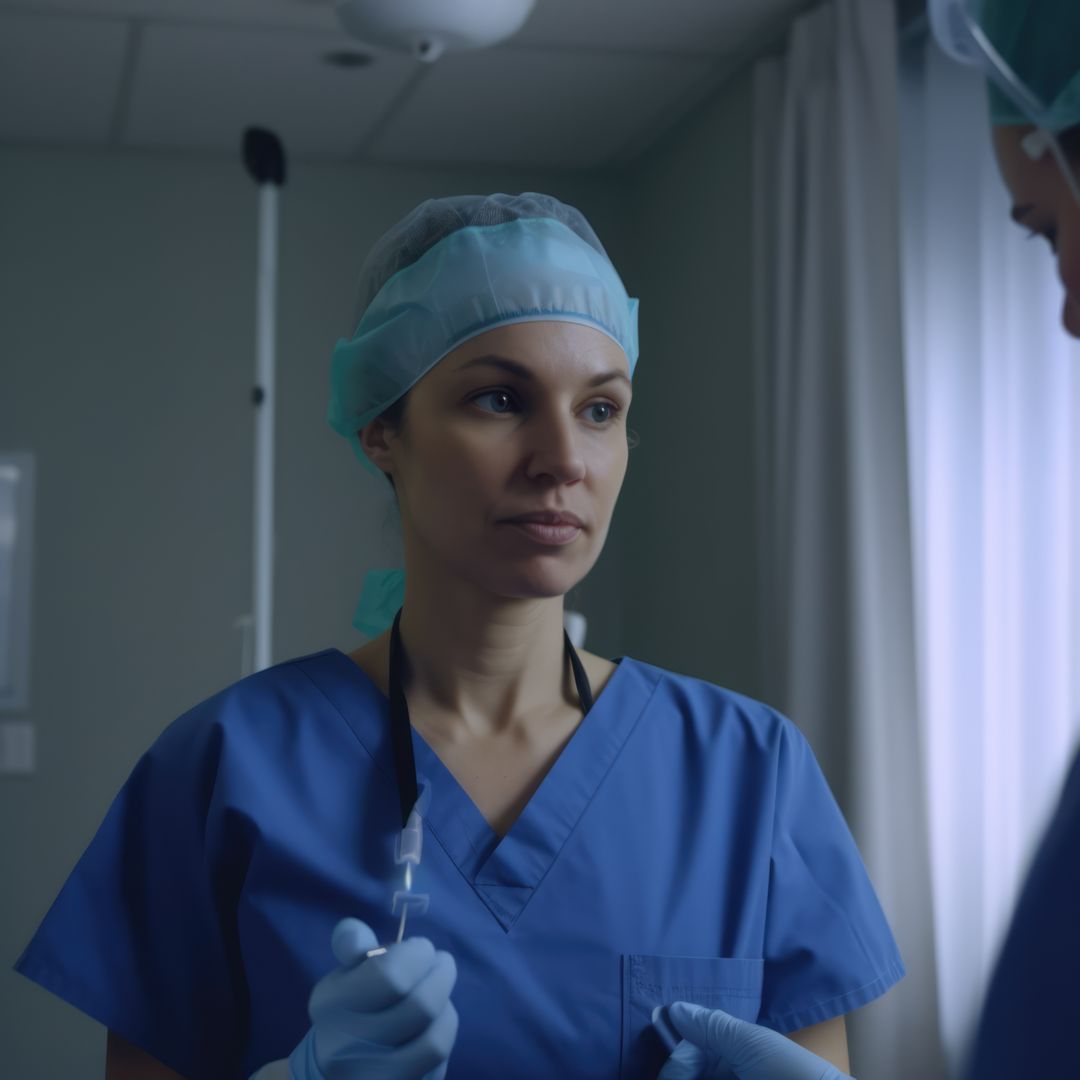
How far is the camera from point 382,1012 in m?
0.90

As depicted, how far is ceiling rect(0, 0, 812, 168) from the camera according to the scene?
2.52 meters

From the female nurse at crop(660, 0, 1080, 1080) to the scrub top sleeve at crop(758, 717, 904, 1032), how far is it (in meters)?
0.60

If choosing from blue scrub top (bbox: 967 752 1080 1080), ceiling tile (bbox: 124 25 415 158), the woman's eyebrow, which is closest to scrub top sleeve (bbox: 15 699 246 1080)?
the woman's eyebrow

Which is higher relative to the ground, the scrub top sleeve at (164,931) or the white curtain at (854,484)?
the white curtain at (854,484)

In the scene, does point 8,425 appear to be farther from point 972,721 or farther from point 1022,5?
point 1022,5

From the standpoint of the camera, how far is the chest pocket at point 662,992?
3.47ft

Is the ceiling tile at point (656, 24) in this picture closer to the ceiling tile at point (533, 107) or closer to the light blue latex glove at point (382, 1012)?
the ceiling tile at point (533, 107)

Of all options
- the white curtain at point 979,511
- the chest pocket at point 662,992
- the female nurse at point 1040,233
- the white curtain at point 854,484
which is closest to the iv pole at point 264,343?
the white curtain at point 854,484

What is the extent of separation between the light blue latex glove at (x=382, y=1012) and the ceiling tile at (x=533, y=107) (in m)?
2.26

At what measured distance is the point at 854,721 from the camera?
227 centimetres

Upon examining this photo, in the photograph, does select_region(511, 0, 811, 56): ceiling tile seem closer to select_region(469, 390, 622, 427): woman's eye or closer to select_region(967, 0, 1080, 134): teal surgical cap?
select_region(469, 390, 622, 427): woman's eye

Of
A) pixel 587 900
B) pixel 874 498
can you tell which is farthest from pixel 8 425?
pixel 587 900

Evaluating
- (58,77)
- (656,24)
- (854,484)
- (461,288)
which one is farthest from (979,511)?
(58,77)

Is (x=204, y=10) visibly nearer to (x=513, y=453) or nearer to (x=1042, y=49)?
(x=513, y=453)
